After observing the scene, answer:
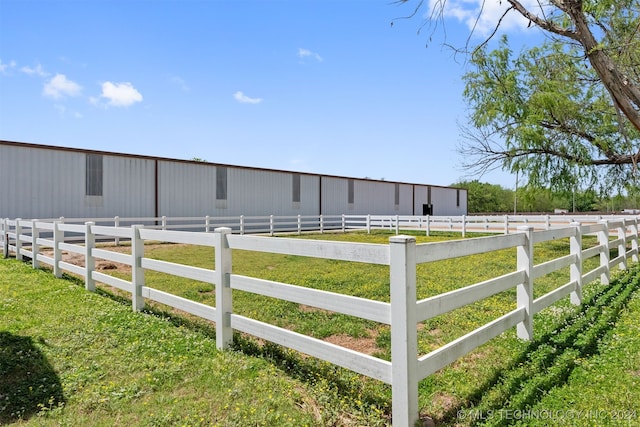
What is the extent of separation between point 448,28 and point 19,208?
55.1 ft

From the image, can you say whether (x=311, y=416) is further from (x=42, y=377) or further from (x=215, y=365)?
(x=42, y=377)

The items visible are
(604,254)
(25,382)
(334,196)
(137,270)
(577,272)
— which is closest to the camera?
(25,382)

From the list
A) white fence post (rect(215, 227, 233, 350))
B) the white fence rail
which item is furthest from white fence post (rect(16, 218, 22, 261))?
white fence post (rect(215, 227, 233, 350))

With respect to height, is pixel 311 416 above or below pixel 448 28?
below

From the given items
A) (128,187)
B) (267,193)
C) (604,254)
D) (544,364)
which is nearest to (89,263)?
(544,364)

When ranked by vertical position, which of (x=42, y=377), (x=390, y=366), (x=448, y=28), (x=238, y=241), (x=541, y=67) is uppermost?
(x=541, y=67)

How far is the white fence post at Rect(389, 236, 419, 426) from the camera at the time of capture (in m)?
2.55

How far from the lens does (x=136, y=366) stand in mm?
3607

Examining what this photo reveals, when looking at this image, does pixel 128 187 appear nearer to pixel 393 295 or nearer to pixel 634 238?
pixel 393 295

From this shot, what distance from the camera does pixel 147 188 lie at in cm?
1895

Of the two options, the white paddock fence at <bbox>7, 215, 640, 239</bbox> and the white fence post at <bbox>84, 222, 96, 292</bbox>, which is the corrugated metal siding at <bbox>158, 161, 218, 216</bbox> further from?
the white fence post at <bbox>84, 222, 96, 292</bbox>

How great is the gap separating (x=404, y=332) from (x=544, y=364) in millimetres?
1903

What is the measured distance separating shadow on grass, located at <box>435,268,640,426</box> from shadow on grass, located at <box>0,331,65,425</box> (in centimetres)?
291

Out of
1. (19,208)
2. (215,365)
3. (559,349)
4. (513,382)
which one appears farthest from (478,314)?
(19,208)
